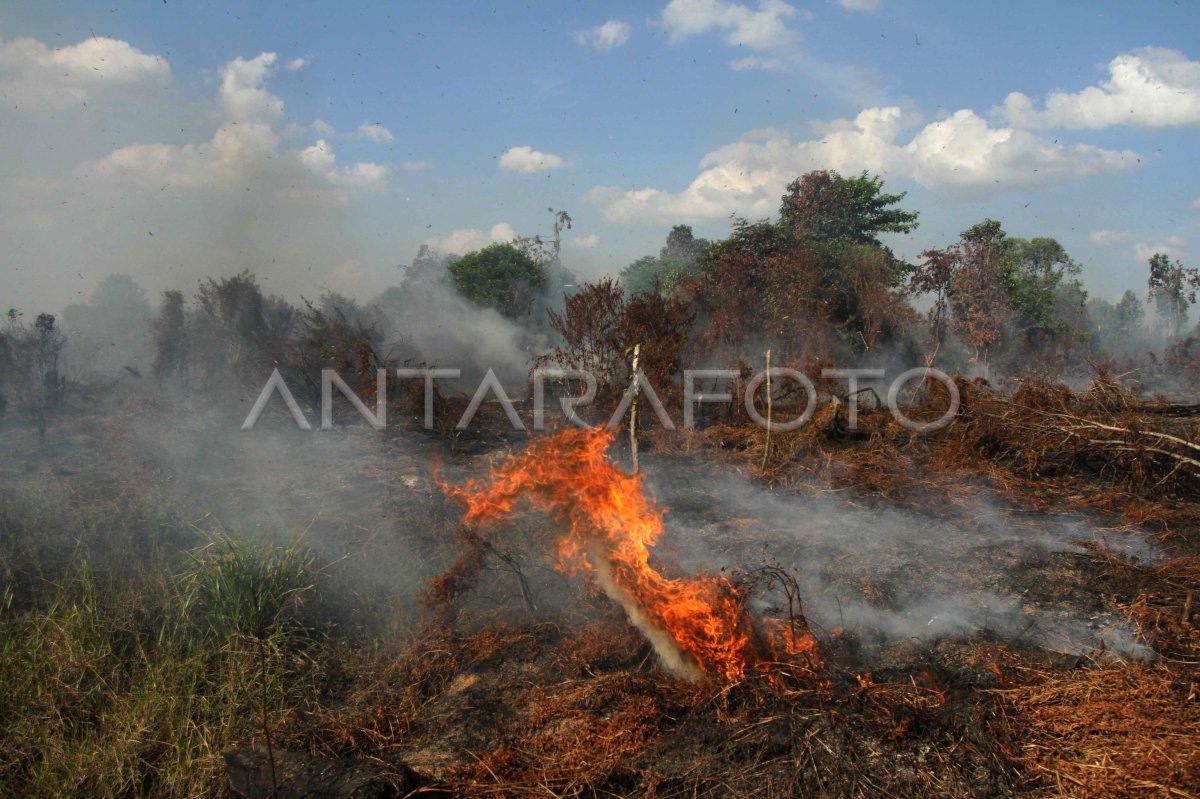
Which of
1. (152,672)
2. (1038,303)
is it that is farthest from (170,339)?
(1038,303)

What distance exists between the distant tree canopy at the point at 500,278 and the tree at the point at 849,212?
26.7 ft

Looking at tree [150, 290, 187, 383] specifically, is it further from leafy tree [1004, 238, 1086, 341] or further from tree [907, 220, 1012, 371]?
leafy tree [1004, 238, 1086, 341]

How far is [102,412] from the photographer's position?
9.68 metres

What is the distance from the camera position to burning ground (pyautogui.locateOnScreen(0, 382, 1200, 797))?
120 inches

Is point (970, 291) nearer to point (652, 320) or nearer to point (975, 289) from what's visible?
point (975, 289)

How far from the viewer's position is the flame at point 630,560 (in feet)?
12.4

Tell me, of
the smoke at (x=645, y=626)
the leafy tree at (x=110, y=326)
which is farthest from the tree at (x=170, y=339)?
the smoke at (x=645, y=626)

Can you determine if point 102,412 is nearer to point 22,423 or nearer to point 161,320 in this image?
point 22,423

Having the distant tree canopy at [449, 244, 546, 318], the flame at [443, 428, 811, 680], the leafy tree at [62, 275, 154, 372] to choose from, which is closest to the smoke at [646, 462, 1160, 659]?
the flame at [443, 428, 811, 680]

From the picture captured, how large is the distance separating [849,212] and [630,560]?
1871cm

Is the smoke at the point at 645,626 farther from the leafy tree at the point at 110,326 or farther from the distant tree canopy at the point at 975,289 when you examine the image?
the leafy tree at the point at 110,326

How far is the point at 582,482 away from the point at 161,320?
1138cm

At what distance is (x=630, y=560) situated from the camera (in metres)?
4.21

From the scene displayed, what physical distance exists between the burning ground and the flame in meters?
0.02
